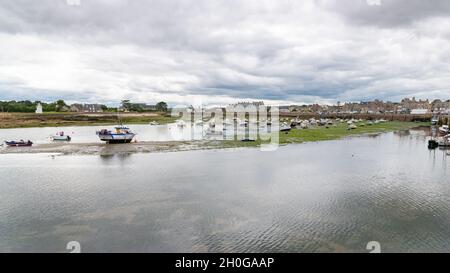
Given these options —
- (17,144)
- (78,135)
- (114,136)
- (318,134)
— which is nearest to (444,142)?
(318,134)

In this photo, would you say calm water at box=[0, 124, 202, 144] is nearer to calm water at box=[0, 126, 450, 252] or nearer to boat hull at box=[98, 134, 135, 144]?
boat hull at box=[98, 134, 135, 144]

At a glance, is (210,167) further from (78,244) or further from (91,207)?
(78,244)

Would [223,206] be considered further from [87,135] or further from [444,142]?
[87,135]

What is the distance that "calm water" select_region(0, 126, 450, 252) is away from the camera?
1538 centimetres

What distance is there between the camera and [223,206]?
2070 centimetres

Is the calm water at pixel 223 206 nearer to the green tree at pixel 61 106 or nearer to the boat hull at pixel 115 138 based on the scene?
the boat hull at pixel 115 138

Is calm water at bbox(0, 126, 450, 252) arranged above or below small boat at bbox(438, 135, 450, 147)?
below

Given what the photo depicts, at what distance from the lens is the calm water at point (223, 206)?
15.4 metres

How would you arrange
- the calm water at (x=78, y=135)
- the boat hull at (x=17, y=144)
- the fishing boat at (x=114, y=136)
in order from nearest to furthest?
the boat hull at (x=17, y=144)
the fishing boat at (x=114, y=136)
the calm water at (x=78, y=135)

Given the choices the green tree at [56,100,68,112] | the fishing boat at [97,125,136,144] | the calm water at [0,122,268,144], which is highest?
the green tree at [56,100,68,112]

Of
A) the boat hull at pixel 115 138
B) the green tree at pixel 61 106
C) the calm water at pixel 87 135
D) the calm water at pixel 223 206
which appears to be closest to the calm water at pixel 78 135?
the calm water at pixel 87 135

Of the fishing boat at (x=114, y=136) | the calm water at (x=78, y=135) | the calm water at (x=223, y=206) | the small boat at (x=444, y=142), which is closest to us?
the calm water at (x=223, y=206)

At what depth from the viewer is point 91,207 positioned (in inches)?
802

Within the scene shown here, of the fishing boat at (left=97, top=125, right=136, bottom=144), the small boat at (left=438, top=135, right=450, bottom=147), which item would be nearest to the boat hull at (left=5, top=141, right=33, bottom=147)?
the fishing boat at (left=97, top=125, right=136, bottom=144)
